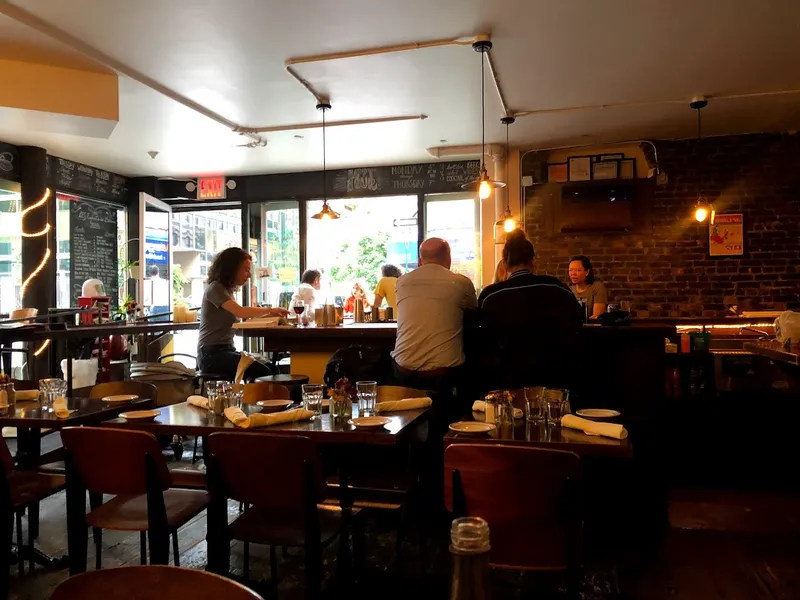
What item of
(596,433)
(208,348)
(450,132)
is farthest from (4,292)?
(596,433)

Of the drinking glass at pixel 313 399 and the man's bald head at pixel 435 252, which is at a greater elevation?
the man's bald head at pixel 435 252

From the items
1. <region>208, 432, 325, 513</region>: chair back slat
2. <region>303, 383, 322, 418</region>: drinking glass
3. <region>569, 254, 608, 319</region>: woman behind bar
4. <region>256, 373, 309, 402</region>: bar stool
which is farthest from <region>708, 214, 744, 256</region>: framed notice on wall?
<region>208, 432, 325, 513</region>: chair back slat

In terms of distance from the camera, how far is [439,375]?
3629 millimetres

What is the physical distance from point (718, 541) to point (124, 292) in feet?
25.8

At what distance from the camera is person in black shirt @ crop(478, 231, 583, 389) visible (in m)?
3.36

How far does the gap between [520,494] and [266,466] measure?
2.77ft

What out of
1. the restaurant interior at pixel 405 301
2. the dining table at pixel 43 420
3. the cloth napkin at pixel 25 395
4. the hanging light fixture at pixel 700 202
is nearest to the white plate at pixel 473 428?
the restaurant interior at pixel 405 301

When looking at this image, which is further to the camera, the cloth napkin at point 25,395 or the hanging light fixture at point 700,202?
the hanging light fixture at point 700,202

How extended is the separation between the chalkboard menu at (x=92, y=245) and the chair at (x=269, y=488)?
21.7ft

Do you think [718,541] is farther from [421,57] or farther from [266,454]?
A: [421,57]

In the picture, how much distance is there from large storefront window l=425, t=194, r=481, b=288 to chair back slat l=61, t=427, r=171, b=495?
19.6 ft

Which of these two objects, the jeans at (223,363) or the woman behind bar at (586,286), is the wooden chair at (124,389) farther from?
the woman behind bar at (586,286)

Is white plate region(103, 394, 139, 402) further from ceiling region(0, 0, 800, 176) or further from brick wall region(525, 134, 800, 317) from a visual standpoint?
brick wall region(525, 134, 800, 317)

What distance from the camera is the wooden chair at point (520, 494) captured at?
6.30 ft
